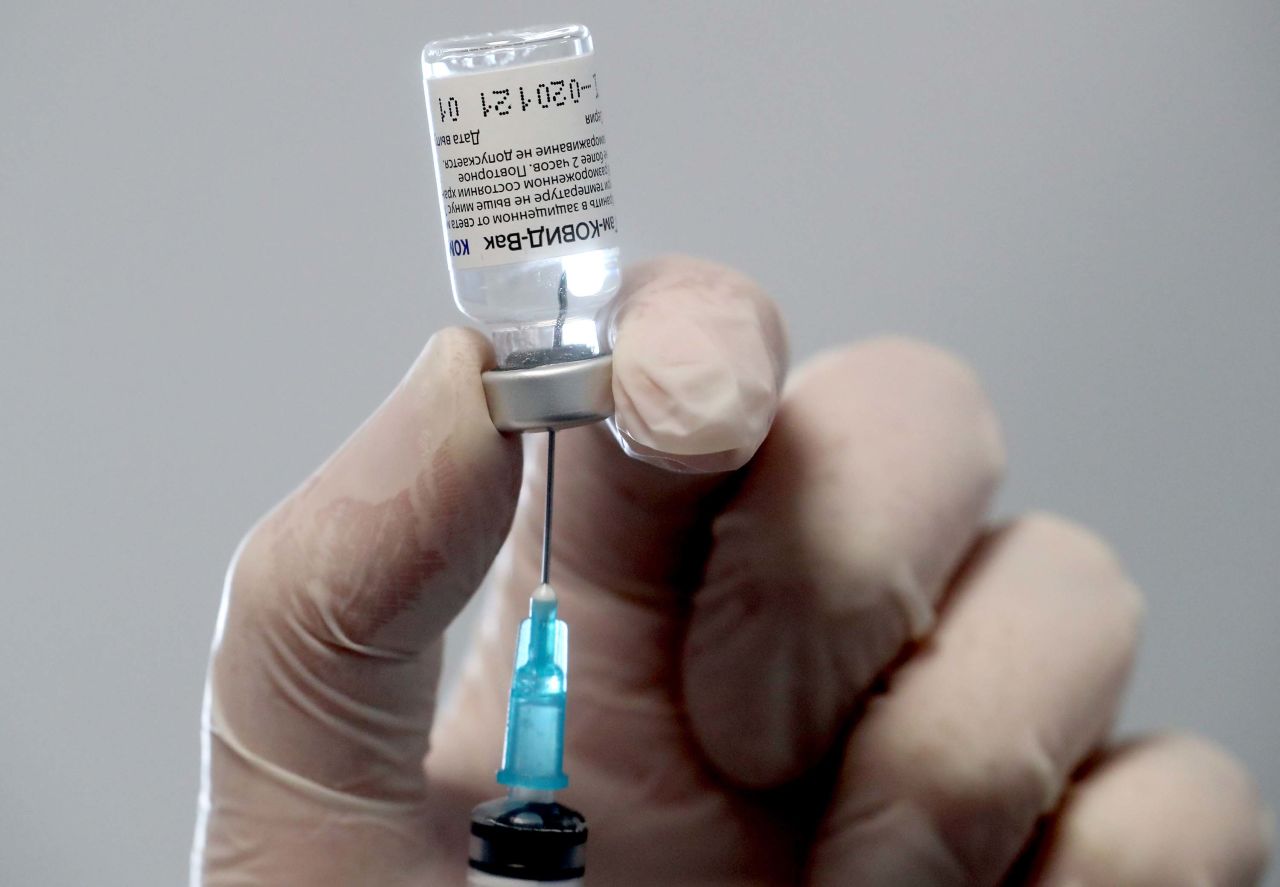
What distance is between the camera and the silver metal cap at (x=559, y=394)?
29.5 inches

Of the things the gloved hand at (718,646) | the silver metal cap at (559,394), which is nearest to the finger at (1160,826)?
the gloved hand at (718,646)

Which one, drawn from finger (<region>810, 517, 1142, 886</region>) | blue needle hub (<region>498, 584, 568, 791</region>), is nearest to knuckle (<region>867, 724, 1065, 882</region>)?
finger (<region>810, 517, 1142, 886</region>)

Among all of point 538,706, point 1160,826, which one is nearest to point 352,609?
point 538,706

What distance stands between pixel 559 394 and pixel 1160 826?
0.66m

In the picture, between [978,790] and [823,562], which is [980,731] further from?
[823,562]

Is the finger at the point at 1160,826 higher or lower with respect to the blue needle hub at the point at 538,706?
lower

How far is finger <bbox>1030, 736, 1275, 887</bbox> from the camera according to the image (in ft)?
3.09

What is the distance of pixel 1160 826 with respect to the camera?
Result: 3.12 feet

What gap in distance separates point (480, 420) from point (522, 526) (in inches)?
16.0

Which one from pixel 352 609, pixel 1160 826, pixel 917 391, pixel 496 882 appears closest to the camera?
pixel 496 882

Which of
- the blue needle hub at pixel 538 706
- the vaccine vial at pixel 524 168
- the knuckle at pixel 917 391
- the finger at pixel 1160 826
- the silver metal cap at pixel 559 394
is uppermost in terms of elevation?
Answer: the vaccine vial at pixel 524 168

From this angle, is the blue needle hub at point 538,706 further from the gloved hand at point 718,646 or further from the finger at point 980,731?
the finger at point 980,731

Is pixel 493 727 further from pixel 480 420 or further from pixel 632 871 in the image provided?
pixel 480 420

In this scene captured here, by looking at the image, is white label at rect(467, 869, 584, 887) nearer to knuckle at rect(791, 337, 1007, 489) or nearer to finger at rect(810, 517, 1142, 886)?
finger at rect(810, 517, 1142, 886)
